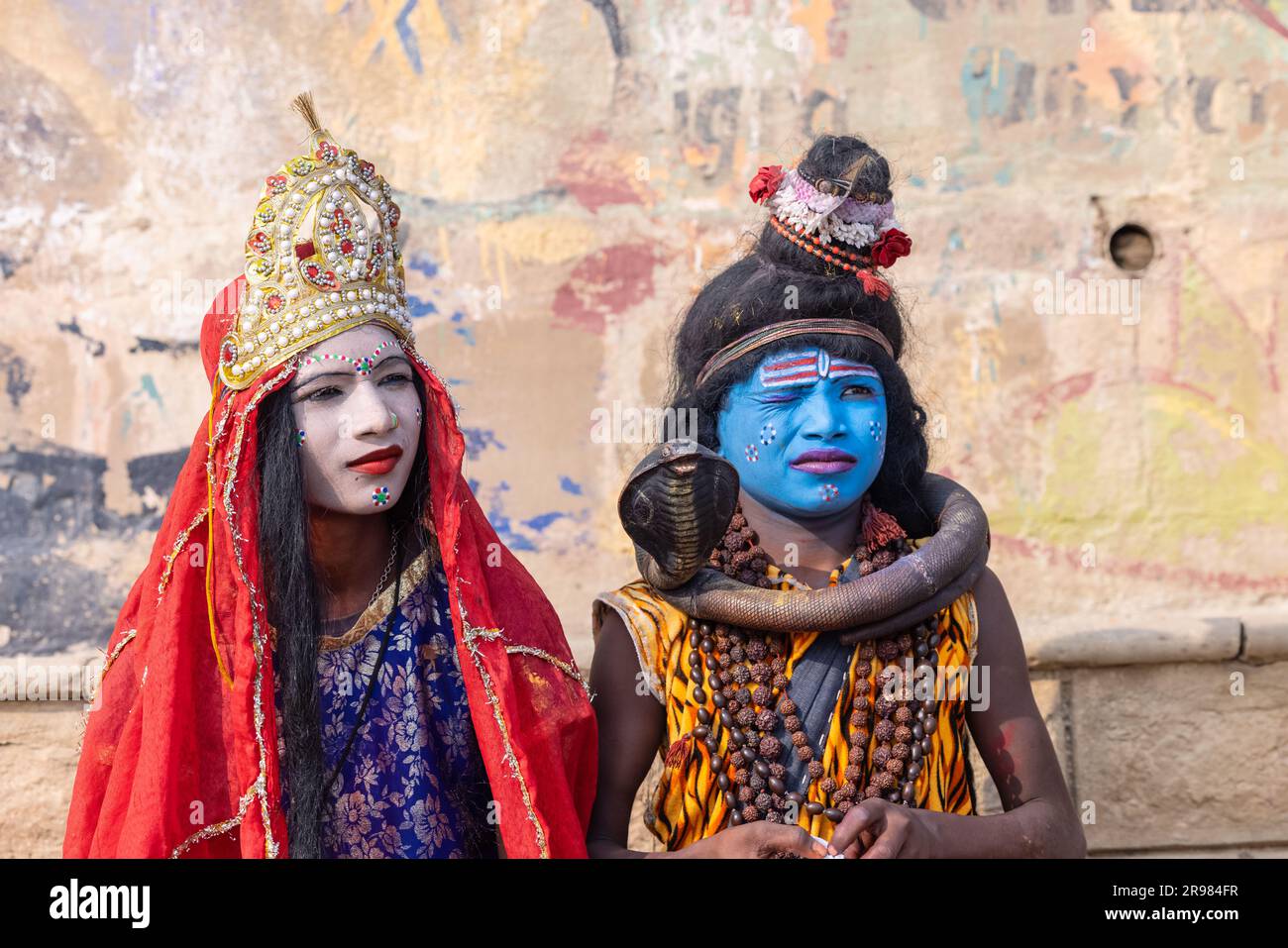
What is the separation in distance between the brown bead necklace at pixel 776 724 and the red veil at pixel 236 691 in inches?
10.7

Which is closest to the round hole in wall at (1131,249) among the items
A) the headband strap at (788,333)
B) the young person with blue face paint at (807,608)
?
the young person with blue face paint at (807,608)

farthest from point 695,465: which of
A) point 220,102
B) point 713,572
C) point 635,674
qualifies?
point 220,102

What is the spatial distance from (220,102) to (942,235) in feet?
8.28

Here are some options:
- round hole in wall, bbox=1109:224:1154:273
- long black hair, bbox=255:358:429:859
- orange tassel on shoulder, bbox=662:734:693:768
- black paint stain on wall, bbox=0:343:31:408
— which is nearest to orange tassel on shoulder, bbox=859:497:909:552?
orange tassel on shoulder, bbox=662:734:693:768

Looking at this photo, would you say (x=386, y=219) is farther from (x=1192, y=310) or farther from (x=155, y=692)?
(x=1192, y=310)

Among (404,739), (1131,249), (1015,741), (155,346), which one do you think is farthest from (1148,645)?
(155,346)

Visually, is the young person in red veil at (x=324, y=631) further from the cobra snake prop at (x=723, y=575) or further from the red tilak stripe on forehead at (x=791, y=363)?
the red tilak stripe on forehead at (x=791, y=363)

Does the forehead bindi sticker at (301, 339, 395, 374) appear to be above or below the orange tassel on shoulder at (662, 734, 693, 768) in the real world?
above

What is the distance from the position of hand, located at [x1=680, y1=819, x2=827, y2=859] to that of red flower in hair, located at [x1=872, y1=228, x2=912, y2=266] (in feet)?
4.14

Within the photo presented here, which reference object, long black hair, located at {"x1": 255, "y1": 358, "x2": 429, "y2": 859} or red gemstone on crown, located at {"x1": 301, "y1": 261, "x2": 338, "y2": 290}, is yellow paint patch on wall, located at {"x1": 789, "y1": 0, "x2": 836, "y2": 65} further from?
long black hair, located at {"x1": 255, "y1": 358, "x2": 429, "y2": 859}

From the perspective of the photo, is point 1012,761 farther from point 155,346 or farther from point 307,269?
point 155,346

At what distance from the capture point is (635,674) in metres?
3.11

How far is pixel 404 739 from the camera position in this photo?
2.98 meters

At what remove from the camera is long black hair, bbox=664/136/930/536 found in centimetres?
314
